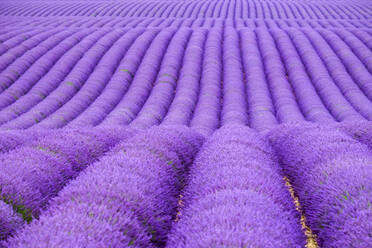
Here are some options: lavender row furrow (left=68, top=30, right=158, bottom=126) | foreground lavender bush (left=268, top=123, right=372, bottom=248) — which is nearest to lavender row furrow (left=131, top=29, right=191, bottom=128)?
lavender row furrow (left=68, top=30, right=158, bottom=126)

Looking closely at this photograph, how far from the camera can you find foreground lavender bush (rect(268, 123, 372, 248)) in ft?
7.05

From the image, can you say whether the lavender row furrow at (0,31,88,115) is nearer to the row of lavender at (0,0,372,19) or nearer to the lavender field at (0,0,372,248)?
the lavender field at (0,0,372,248)

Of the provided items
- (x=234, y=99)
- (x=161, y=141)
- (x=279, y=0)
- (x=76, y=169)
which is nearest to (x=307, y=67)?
(x=234, y=99)

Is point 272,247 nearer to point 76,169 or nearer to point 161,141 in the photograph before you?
point 161,141

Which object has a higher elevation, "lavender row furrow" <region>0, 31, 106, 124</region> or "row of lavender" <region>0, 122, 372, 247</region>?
"row of lavender" <region>0, 122, 372, 247</region>

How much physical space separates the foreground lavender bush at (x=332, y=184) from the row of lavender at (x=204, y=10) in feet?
77.1

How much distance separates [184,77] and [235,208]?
10.6 meters

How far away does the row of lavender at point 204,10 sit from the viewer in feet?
85.0

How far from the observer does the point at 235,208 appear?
2.22 metres

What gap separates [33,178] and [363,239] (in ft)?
9.58

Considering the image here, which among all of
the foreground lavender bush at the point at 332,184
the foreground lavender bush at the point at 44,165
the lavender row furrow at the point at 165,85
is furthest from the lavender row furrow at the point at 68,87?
the foreground lavender bush at the point at 332,184

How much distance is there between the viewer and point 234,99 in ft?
36.1

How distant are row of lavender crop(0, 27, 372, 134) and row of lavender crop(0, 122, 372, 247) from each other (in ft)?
15.1

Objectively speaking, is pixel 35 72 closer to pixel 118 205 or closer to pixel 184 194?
pixel 184 194
